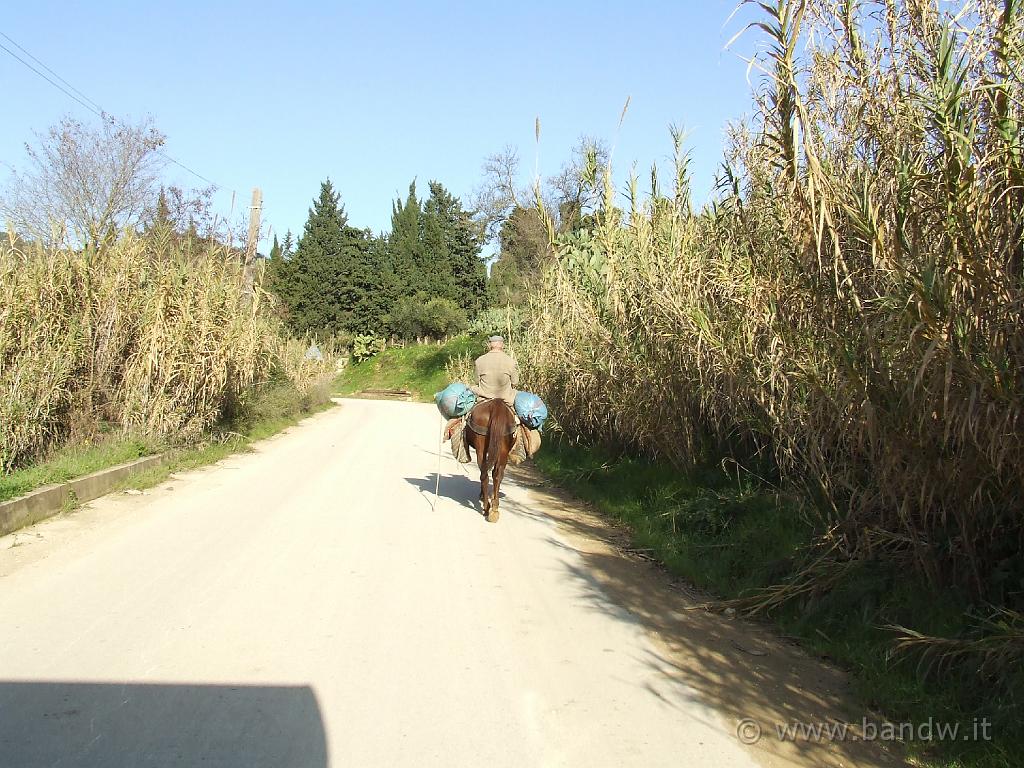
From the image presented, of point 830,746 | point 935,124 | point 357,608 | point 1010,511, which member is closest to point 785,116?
point 935,124

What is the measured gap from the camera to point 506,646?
217 inches

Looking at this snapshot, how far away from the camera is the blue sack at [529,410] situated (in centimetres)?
1107

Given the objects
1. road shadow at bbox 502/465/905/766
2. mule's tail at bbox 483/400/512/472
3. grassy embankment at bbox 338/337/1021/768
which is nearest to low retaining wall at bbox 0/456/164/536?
mule's tail at bbox 483/400/512/472

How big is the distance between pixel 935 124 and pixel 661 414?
5.81m

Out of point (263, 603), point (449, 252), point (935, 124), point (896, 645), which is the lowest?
point (263, 603)

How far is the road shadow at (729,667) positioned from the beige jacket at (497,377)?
3193 millimetres

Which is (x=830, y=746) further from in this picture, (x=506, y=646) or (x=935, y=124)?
(x=935, y=124)

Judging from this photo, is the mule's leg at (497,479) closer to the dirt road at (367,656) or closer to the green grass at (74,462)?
the dirt road at (367,656)

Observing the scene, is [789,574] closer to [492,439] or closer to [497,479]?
[497,479]

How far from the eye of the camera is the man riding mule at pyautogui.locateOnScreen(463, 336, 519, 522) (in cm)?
1054

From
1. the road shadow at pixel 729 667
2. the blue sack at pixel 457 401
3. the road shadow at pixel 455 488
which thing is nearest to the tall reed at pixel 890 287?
the road shadow at pixel 729 667

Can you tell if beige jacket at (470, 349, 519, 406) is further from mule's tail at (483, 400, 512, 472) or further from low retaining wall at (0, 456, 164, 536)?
low retaining wall at (0, 456, 164, 536)

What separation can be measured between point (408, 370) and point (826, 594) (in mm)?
48001

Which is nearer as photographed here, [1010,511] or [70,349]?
[1010,511]
